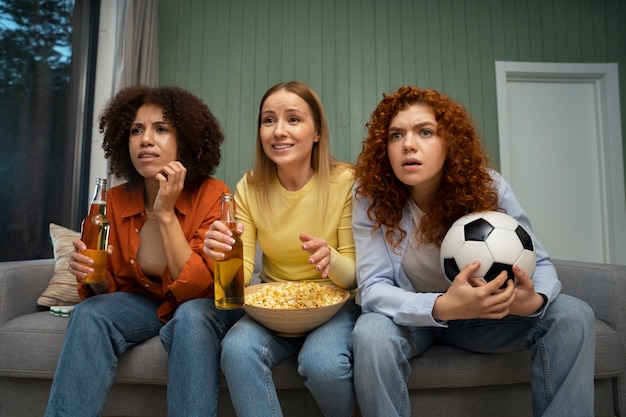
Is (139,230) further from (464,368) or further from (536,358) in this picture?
(536,358)

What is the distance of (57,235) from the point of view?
5.90 feet

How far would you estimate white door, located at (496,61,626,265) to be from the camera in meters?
3.15

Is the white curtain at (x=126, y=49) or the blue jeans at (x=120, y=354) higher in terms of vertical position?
the white curtain at (x=126, y=49)

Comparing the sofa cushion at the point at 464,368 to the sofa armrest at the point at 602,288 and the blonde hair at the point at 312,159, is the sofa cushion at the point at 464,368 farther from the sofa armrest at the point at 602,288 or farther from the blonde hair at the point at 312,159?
the blonde hair at the point at 312,159

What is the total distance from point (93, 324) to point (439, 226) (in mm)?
1047

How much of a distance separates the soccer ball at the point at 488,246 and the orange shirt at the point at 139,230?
2.39 ft

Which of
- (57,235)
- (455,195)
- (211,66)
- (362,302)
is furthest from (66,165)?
(455,195)

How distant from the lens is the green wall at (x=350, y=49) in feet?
9.85

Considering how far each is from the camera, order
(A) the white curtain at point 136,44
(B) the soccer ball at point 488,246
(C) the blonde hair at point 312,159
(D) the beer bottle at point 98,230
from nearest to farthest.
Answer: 1. (B) the soccer ball at point 488,246
2. (D) the beer bottle at point 98,230
3. (C) the blonde hair at point 312,159
4. (A) the white curtain at point 136,44

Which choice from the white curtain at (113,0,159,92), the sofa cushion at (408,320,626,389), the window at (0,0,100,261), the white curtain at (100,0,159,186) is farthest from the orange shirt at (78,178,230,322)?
the white curtain at (113,0,159,92)

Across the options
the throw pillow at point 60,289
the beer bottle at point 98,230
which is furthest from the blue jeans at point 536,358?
the throw pillow at point 60,289

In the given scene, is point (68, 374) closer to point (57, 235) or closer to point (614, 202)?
point (57, 235)

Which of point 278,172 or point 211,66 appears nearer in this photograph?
point 278,172

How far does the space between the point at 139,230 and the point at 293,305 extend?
2.06 ft
